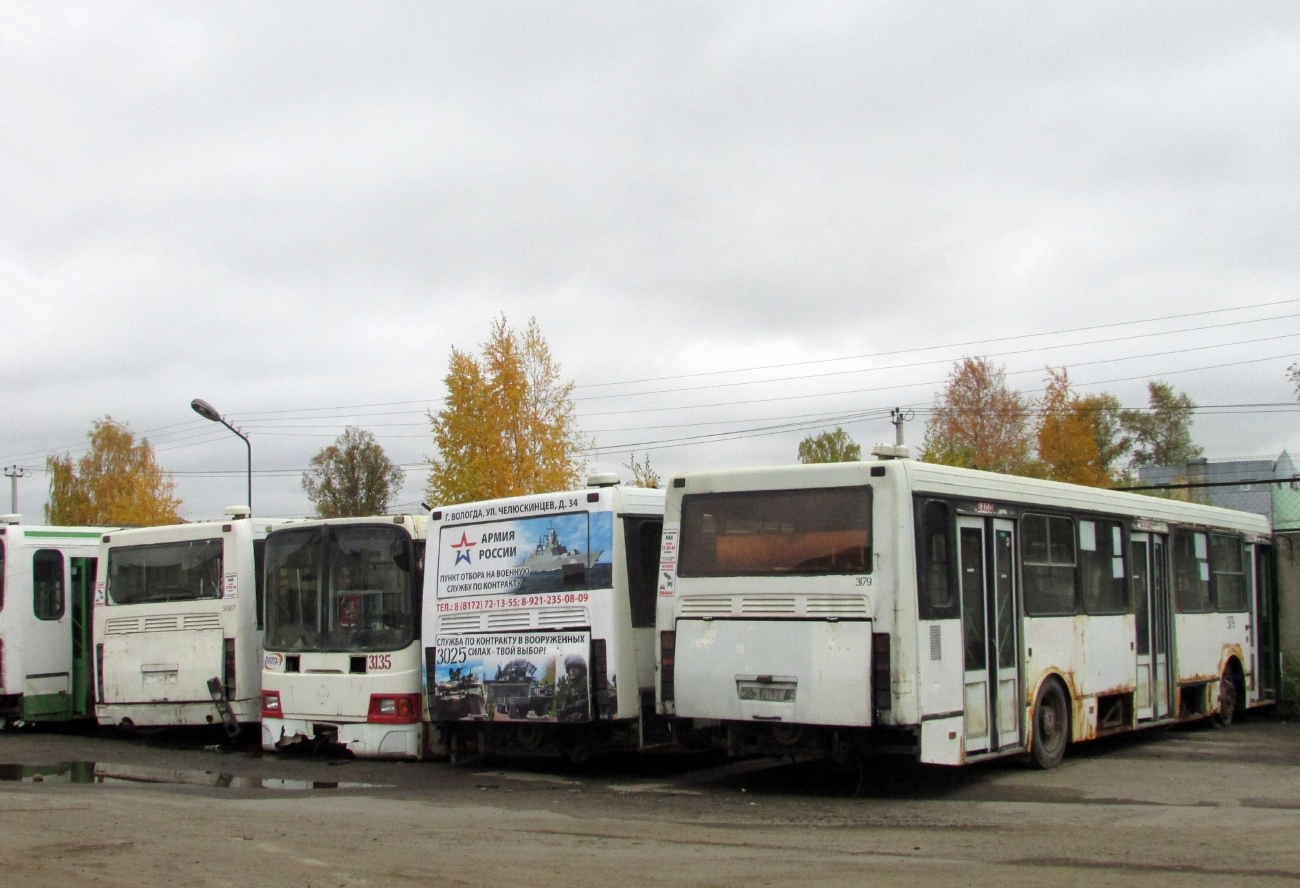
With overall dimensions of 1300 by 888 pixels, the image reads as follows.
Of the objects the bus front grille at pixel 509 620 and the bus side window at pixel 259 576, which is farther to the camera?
the bus side window at pixel 259 576

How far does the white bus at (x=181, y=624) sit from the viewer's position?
51.1 feet

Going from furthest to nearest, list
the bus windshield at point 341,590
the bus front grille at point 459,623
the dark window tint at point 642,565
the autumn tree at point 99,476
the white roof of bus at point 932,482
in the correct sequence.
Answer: the autumn tree at point 99,476 → the bus windshield at point 341,590 → the bus front grille at point 459,623 → the dark window tint at point 642,565 → the white roof of bus at point 932,482

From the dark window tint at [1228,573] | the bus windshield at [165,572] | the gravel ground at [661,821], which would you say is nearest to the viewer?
the gravel ground at [661,821]

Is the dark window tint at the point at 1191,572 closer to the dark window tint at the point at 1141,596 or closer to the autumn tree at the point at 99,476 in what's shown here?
the dark window tint at the point at 1141,596

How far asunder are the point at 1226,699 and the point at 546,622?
373 inches

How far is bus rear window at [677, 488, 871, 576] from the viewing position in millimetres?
10633

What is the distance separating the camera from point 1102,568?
13.6 meters

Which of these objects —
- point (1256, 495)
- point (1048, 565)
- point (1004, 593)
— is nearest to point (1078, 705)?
point (1048, 565)

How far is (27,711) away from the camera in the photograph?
1753 centimetres

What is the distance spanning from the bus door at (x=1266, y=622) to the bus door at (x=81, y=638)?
52.0 ft

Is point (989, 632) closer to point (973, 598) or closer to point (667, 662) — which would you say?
point (973, 598)

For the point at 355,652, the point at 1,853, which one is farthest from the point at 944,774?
the point at 1,853

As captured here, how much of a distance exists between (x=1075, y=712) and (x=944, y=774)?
153 cm

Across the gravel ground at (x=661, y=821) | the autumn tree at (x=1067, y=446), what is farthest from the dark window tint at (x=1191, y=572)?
the autumn tree at (x=1067, y=446)
